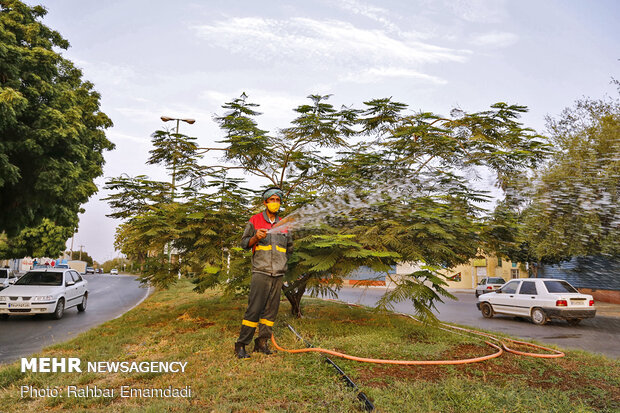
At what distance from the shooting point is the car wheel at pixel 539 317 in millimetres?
13109

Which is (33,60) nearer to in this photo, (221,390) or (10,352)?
(10,352)

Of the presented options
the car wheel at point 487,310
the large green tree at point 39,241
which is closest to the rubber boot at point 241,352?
the car wheel at point 487,310

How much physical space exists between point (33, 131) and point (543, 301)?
739 inches

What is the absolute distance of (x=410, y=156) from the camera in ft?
24.5

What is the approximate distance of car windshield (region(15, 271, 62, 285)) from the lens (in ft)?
45.3

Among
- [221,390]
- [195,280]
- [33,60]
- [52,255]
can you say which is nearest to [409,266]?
[221,390]

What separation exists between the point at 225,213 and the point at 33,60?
13490 millimetres

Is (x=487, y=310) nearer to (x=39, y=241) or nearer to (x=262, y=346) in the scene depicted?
(x=262, y=346)

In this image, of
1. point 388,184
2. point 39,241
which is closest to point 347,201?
point 388,184

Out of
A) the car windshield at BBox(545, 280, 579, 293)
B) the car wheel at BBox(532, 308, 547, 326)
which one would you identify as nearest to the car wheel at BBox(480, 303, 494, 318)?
the car wheel at BBox(532, 308, 547, 326)

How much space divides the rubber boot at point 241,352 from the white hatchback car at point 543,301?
36.3 feet

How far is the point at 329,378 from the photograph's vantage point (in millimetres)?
4645

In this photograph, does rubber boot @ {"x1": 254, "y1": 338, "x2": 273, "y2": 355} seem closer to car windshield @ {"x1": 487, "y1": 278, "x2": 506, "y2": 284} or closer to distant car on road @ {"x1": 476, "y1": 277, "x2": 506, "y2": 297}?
distant car on road @ {"x1": 476, "y1": 277, "x2": 506, "y2": 297}

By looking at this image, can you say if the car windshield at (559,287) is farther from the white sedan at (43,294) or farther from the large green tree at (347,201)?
→ the white sedan at (43,294)
